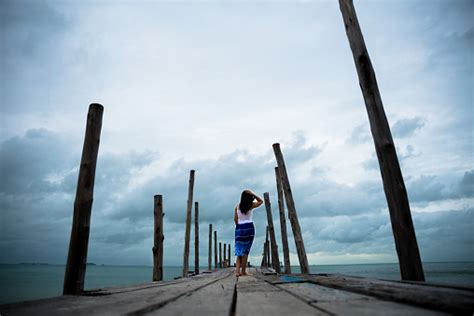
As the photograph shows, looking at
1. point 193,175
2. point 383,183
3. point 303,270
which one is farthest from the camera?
point 193,175

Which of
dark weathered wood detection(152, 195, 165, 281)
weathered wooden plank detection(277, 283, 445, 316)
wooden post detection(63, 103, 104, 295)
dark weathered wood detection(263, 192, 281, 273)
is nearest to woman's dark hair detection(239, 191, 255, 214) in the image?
dark weathered wood detection(152, 195, 165, 281)

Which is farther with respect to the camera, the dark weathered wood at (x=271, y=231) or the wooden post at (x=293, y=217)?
the dark weathered wood at (x=271, y=231)

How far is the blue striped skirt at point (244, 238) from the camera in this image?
17.4 ft

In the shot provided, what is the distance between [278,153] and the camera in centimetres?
685

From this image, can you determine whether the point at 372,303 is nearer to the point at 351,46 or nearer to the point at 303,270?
the point at 351,46

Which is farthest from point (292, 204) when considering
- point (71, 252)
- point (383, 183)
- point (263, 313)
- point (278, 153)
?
point (263, 313)

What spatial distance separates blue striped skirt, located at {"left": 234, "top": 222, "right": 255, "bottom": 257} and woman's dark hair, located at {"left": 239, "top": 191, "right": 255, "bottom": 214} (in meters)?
0.32

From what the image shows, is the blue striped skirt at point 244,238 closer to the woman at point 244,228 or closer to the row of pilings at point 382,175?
the woman at point 244,228

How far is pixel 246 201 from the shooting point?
205 inches

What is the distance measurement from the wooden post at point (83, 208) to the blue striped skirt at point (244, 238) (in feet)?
10.2

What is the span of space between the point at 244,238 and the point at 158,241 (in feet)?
8.69

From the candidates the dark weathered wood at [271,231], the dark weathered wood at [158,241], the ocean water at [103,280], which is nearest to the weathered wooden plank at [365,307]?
the ocean water at [103,280]

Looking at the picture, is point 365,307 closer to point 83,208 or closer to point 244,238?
point 83,208

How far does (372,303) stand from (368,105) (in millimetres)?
1956
